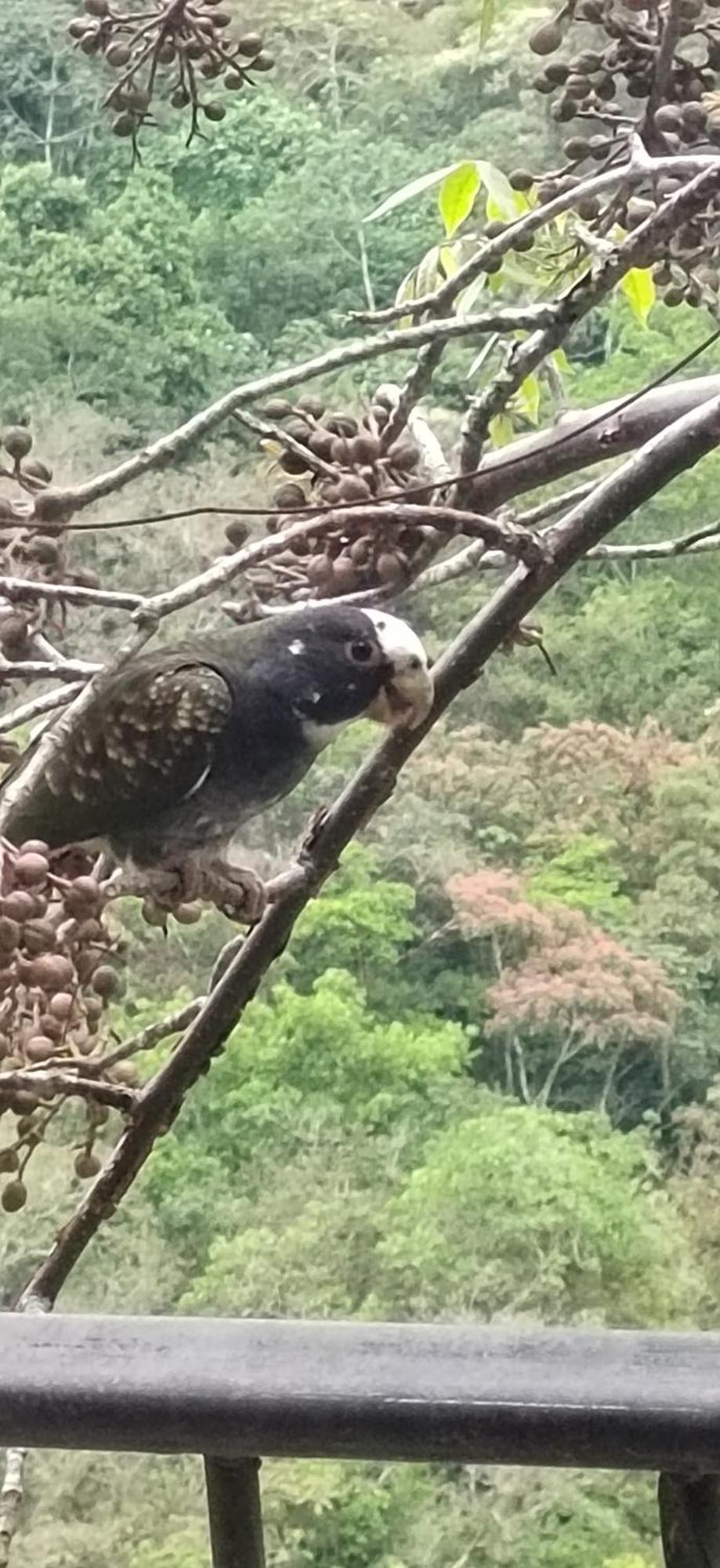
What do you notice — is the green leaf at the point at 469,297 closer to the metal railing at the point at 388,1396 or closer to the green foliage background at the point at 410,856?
the green foliage background at the point at 410,856

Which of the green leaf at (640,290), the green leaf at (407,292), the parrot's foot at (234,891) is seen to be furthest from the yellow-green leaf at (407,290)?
the parrot's foot at (234,891)

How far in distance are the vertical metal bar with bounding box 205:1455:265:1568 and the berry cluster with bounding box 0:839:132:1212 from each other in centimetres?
15

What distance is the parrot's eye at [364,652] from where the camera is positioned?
23.9 inches

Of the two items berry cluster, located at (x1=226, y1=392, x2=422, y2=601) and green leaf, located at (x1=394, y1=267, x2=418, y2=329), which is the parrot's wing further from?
green leaf, located at (x1=394, y1=267, x2=418, y2=329)

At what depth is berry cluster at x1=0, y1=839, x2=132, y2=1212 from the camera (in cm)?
53

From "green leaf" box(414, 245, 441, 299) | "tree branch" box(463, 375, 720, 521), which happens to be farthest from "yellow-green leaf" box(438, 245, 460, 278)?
"tree branch" box(463, 375, 720, 521)

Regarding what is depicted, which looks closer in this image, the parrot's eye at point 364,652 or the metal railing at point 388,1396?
the metal railing at point 388,1396

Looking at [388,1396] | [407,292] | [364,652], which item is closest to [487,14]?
[407,292]

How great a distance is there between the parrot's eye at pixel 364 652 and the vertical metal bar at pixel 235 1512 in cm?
30

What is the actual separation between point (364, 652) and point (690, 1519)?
1.09ft

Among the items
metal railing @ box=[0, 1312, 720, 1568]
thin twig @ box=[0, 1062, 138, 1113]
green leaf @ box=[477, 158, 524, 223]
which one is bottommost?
metal railing @ box=[0, 1312, 720, 1568]

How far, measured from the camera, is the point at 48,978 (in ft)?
1.76

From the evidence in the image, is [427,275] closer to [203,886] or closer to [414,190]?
[414,190]

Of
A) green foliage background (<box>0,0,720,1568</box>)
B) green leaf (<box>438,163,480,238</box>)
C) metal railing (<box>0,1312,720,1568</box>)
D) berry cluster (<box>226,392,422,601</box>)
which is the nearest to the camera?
metal railing (<box>0,1312,720,1568</box>)
